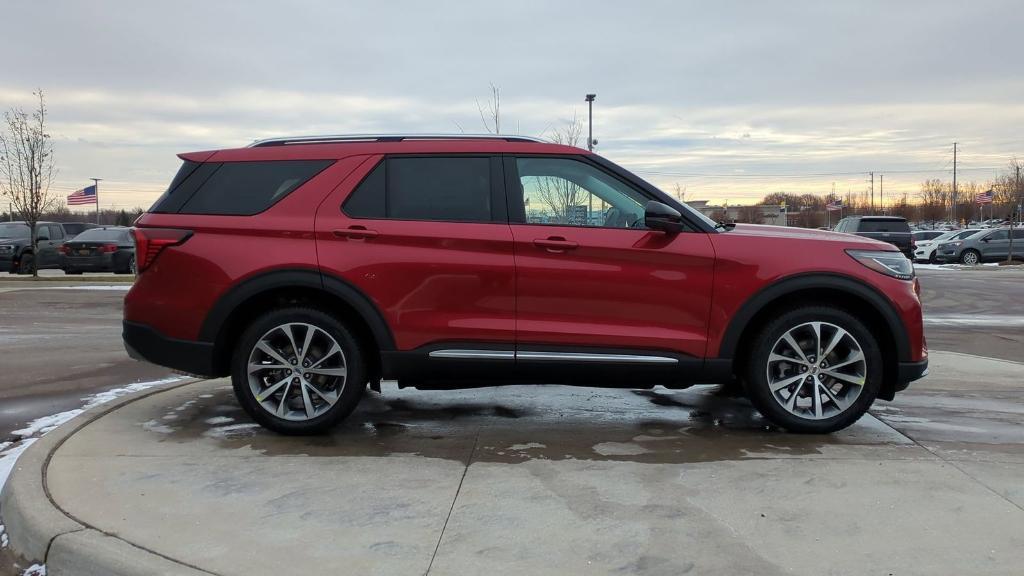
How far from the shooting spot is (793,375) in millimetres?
4590

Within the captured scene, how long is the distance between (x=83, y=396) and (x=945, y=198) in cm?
13919

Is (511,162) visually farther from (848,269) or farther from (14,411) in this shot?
(14,411)

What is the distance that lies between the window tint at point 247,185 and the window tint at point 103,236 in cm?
1846

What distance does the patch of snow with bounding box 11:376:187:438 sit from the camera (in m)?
4.94

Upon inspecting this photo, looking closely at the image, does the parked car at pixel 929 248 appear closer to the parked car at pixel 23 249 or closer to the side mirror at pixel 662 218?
the side mirror at pixel 662 218

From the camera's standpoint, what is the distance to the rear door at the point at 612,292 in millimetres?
4449

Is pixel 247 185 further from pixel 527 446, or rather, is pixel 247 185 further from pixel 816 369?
pixel 816 369

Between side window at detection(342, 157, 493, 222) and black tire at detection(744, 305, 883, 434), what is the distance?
189 centimetres

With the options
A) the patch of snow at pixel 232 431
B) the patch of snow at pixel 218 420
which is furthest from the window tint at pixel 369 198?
the patch of snow at pixel 218 420

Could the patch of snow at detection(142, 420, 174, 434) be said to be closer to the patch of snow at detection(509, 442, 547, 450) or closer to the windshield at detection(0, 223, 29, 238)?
the patch of snow at detection(509, 442, 547, 450)

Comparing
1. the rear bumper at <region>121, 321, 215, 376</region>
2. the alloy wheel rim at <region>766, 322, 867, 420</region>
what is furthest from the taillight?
the alloy wheel rim at <region>766, 322, 867, 420</region>

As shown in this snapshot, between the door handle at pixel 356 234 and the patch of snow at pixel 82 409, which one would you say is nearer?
the door handle at pixel 356 234

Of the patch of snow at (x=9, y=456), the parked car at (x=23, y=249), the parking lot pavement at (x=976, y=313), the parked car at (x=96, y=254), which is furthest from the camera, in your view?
the parked car at (x=23, y=249)

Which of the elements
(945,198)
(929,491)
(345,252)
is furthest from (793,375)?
(945,198)
